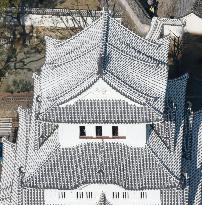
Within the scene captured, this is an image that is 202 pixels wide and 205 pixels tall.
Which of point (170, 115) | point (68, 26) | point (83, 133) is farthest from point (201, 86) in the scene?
point (83, 133)

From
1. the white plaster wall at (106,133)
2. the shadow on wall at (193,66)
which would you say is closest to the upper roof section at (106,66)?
the white plaster wall at (106,133)

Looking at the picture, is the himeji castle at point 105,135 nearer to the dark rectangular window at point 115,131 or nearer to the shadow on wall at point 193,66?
the dark rectangular window at point 115,131

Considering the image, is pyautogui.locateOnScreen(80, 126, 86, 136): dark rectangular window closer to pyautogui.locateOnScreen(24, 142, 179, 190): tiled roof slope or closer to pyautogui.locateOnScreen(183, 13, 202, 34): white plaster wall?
pyautogui.locateOnScreen(24, 142, 179, 190): tiled roof slope

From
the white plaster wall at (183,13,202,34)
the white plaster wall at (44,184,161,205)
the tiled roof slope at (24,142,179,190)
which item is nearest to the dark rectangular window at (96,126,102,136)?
the tiled roof slope at (24,142,179,190)

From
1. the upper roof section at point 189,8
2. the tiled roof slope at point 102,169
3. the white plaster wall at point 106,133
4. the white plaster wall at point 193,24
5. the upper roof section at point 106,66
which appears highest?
the upper roof section at point 189,8

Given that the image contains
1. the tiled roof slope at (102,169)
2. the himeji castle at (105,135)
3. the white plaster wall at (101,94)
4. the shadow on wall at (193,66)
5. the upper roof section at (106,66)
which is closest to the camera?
the white plaster wall at (101,94)
